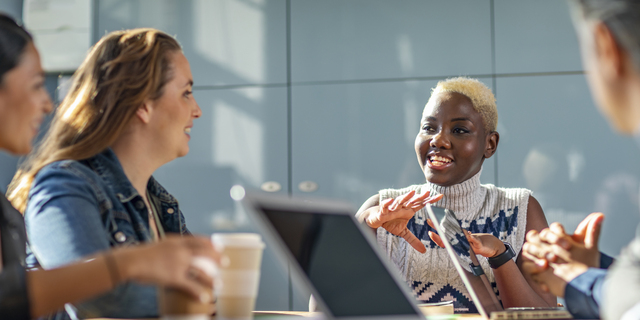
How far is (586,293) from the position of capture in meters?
0.89

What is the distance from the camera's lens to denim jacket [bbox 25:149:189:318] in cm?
100

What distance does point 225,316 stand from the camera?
0.84 metres

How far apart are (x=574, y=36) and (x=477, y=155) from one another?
1.55 meters

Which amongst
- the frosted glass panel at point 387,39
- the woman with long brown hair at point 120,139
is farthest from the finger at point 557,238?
the frosted glass panel at point 387,39

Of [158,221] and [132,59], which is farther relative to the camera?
[158,221]

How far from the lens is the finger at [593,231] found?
37.5 inches

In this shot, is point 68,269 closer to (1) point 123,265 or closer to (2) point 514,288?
(1) point 123,265

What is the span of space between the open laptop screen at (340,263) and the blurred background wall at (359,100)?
2313mm

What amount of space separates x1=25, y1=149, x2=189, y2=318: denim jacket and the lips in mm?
1059

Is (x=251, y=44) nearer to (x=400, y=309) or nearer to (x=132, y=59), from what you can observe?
(x=132, y=59)

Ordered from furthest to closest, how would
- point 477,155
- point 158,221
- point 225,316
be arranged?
point 477,155 < point 158,221 < point 225,316

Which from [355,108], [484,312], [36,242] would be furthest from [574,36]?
[36,242]

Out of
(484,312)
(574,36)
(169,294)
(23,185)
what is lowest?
(484,312)

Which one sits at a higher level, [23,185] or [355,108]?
[355,108]
